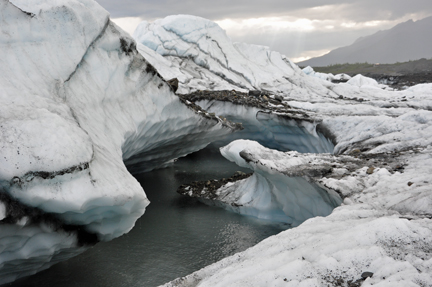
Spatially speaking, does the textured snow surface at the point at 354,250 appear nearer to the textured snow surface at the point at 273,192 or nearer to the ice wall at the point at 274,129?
the textured snow surface at the point at 273,192

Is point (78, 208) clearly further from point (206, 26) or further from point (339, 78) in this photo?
point (339, 78)

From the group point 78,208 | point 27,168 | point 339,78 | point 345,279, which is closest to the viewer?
point 345,279

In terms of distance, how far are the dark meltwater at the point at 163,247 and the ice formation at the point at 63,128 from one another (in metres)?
0.73

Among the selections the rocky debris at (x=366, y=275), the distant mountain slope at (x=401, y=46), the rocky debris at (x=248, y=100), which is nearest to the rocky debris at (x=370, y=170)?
the rocky debris at (x=366, y=275)

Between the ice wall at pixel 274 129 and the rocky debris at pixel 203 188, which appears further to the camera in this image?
the ice wall at pixel 274 129

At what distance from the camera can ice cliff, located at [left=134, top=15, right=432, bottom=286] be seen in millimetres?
2846

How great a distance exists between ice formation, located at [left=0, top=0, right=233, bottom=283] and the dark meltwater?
0.73 metres

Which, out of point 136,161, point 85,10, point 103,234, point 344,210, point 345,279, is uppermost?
point 85,10

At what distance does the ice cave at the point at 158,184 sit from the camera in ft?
10.3

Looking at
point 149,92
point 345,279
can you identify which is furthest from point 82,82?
point 345,279

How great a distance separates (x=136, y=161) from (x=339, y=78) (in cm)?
2575

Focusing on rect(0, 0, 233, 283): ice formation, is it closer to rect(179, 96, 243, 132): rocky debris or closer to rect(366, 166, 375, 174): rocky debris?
rect(179, 96, 243, 132): rocky debris

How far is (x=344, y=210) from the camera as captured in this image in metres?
4.32

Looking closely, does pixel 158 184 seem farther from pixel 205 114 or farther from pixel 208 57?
pixel 208 57
